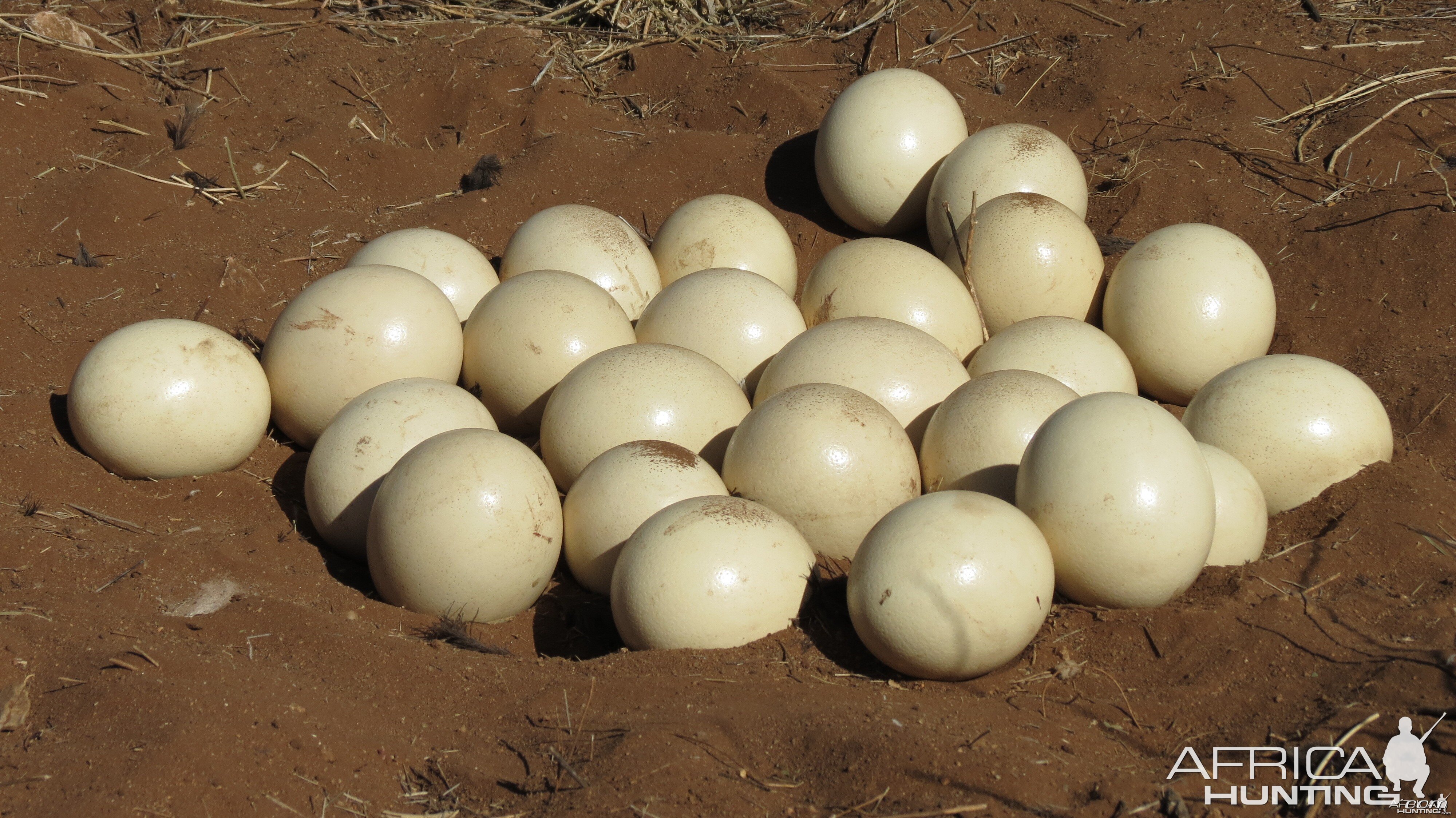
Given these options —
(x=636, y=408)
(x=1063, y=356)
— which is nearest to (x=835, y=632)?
(x=636, y=408)

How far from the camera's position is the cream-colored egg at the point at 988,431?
4195 millimetres

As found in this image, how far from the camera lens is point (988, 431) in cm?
421

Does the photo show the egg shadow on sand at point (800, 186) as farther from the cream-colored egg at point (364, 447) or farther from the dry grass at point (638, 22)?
the cream-colored egg at point (364, 447)

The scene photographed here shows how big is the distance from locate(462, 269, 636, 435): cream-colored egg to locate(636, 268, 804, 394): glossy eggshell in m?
0.21

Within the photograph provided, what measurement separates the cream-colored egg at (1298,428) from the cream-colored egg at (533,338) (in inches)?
97.5

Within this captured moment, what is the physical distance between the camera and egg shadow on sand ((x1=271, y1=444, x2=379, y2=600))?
14.9 ft

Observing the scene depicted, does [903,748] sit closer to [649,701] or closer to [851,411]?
[649,701]

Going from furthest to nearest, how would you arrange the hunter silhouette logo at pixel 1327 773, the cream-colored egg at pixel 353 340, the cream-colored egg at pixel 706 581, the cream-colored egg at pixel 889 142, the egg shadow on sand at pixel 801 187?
the egg shadow on sand at pixel 801 187 → the cream-colored egg at pixel 889 142 → the cream-colored egg at pixel 353 340 → the cream-colored egg at pixel 706 581 → the hunter silhouette logo at pixel 1327 773

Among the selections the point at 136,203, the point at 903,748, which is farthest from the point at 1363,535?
the point at 136,203

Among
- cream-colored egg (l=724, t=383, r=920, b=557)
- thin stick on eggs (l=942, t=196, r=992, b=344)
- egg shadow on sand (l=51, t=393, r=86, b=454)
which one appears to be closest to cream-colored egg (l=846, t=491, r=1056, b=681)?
cream-colored egg (l=724, t=383, r=920, b=557)

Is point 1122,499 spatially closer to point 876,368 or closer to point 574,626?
point 876,368

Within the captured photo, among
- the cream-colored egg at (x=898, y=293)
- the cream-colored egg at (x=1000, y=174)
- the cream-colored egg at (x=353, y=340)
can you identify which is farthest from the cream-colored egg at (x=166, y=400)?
the cream-colored egg at (x=1000, y=174)

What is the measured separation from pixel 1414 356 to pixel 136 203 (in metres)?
6.60

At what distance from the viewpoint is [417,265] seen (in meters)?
5.46
